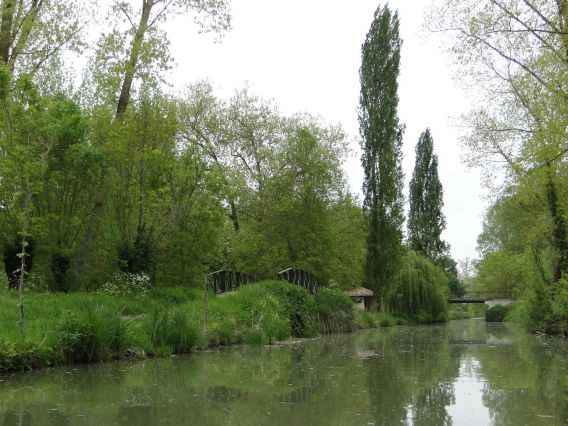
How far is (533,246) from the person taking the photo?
21781 millimetres

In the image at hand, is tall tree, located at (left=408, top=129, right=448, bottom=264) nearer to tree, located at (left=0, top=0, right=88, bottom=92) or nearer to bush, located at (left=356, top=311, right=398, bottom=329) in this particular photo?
bush, located at (left=356, top=311, right=398, bottom=329)

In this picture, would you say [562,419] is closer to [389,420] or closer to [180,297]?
[389,420]

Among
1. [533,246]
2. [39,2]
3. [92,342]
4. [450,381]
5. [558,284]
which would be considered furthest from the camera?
[533,246]

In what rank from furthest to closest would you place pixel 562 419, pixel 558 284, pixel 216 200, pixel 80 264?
pixel 558 284 → pixel 216 200 → pixel 80 264 → pixel 562 419

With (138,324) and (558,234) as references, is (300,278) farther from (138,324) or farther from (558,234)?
(138,324)

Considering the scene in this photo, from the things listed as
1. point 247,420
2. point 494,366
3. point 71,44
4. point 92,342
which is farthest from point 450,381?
point 71,44

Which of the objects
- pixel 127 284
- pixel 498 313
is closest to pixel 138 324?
pixel 127 284

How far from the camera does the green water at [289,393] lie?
499 centimetres

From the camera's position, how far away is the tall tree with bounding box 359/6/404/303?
30.6 m

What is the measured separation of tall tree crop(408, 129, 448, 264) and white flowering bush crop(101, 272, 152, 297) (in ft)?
119

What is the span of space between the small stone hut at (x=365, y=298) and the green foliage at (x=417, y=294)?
1.81 m

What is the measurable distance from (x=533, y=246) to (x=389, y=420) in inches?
749

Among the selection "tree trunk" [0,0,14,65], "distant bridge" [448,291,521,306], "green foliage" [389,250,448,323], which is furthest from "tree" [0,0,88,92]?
"distant bridge" [448,291,521,306]

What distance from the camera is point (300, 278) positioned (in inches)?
868
